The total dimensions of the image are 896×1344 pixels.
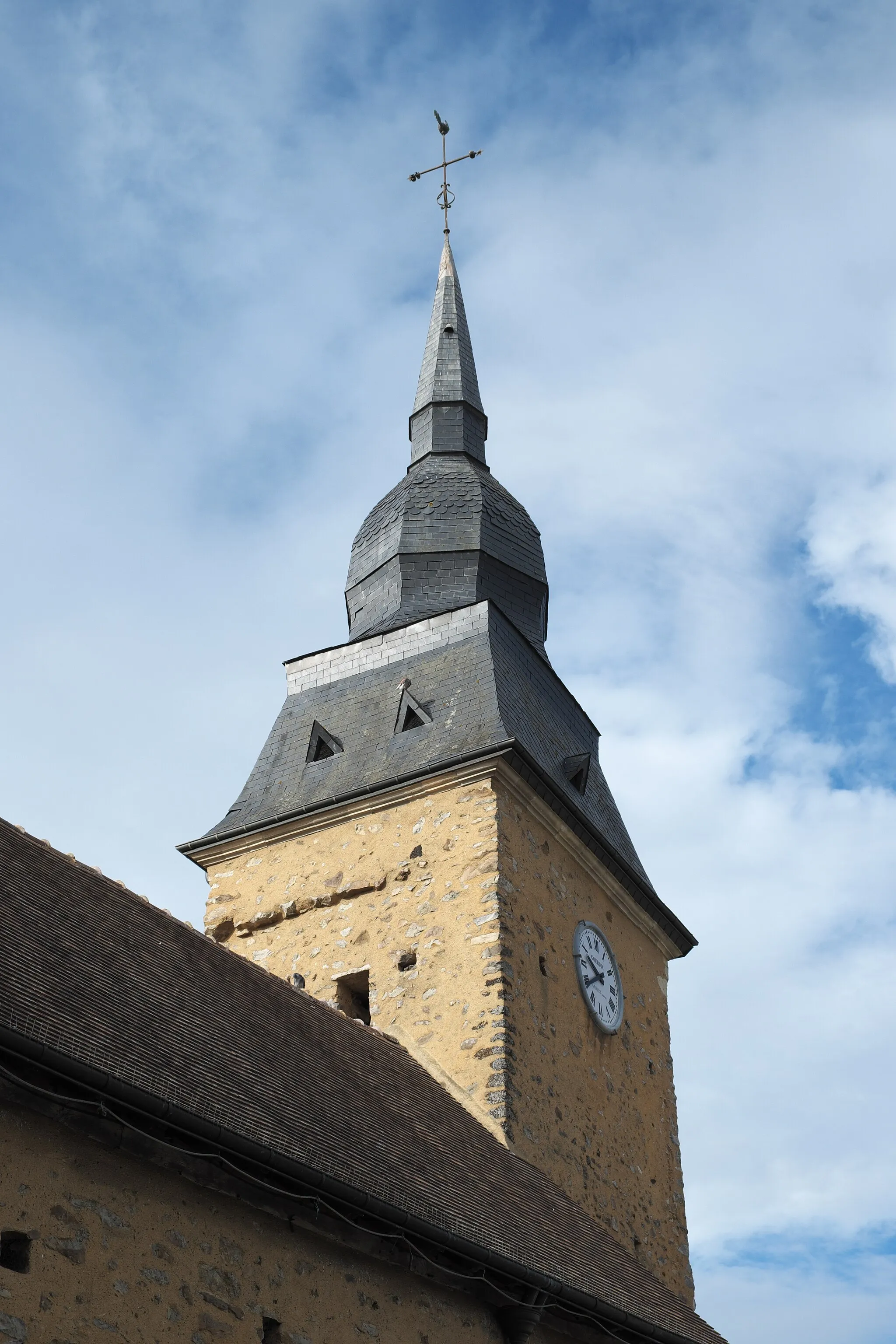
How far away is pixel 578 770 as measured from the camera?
1521 centimetres

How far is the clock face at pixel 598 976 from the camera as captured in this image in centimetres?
1361

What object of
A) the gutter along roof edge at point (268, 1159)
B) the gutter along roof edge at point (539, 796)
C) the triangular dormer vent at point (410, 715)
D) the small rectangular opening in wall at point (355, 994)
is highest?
the triangular dormer vent at point (410, 715)

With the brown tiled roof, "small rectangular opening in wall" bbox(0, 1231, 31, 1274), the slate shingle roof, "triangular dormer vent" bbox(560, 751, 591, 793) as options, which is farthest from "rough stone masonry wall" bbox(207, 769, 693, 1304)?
"small rectangular opening in wall" bbox(0, 1231, 31, 1274)

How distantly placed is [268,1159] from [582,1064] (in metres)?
5.97

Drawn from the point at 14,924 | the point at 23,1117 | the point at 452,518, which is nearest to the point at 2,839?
the point at 14,924

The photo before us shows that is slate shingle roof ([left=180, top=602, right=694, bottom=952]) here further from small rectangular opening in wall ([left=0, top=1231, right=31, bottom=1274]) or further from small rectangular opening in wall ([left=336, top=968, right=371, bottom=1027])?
small rectangular opening in wall ([left=0, top=1231, right=31, bottom=1274])

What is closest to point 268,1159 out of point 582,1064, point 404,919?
point 404,919

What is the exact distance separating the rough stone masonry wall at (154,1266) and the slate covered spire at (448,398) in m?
13.0

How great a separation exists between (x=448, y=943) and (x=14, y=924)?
5.16 metres

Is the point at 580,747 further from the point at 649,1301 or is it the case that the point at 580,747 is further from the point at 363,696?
the point at 649,1301

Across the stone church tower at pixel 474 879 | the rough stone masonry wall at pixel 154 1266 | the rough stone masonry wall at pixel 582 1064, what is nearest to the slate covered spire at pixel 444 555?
the stone church tower at pixel 474 879

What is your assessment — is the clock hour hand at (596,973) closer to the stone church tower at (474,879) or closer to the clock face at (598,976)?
the clock face at (598,976)

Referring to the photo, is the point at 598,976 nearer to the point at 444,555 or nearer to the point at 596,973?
the point at 596,973

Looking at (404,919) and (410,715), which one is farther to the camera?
(410,715)
